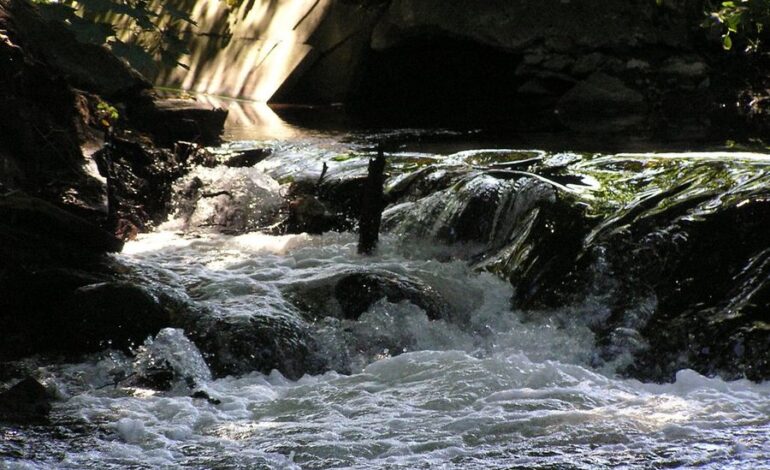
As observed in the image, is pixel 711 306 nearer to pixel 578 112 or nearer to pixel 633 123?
pixel 633 123

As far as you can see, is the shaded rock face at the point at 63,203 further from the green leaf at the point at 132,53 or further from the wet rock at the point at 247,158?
the green leaf at the point at 132,53

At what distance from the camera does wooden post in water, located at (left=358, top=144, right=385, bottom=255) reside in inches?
257

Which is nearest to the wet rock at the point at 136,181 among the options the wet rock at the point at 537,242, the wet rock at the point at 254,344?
the wet rock at the point at 254,344

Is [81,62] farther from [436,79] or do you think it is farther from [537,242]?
[436,79]

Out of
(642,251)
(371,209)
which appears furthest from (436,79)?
(642,251)

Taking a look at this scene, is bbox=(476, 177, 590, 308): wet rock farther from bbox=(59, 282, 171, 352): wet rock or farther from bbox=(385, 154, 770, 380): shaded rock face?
bbox=(59, 282, 171, 352): wet rock

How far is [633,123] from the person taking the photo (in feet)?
39.1

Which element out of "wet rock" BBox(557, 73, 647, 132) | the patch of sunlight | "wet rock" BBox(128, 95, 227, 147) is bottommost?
the patch of sunlight

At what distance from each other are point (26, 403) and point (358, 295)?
2.16m

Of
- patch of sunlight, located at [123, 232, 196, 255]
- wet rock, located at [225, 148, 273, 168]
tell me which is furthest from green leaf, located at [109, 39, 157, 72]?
wet rock, located at [225, 148, 273, 168]

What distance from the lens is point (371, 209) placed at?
6.82 m

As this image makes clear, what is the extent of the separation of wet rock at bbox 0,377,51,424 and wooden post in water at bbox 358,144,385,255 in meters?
2.65

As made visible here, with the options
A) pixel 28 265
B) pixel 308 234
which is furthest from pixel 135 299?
pixel 308 234

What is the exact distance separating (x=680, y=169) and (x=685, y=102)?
7247 mm
